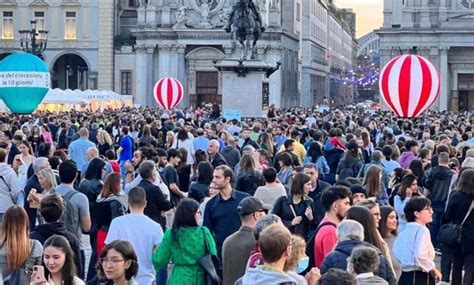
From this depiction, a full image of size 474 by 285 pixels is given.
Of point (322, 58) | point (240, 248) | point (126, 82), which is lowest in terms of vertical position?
point (240, 248)

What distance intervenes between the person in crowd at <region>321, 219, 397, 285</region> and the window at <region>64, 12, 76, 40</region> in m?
76.4

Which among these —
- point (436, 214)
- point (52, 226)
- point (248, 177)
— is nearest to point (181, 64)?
point (436, 214)

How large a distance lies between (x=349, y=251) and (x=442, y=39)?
7481 centimetres

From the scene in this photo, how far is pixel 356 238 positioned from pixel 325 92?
130 metres

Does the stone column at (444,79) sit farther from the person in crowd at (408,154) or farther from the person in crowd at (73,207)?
the person in crowd at (73,207)

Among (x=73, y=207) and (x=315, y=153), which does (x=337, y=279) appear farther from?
(x=315, y=153)

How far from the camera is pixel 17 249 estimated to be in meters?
10.1

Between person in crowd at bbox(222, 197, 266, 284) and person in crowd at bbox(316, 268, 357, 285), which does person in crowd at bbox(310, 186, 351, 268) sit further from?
person in crowd at bbox(316, 268, 357, 285)

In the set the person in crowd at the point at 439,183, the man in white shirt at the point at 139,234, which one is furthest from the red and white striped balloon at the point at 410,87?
the man in white shirt at the point at 139,234

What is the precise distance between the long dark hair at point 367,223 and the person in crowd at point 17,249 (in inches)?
113

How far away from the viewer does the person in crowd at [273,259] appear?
348 inches

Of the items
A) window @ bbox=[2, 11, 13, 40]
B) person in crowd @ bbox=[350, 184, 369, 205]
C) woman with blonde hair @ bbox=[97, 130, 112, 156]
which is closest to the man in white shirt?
person in crowd @ bbox=[350, 184, 369, 205]

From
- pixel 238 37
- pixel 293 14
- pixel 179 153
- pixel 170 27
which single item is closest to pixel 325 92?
pixel 293 14

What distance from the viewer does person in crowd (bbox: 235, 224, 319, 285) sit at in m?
8.84
